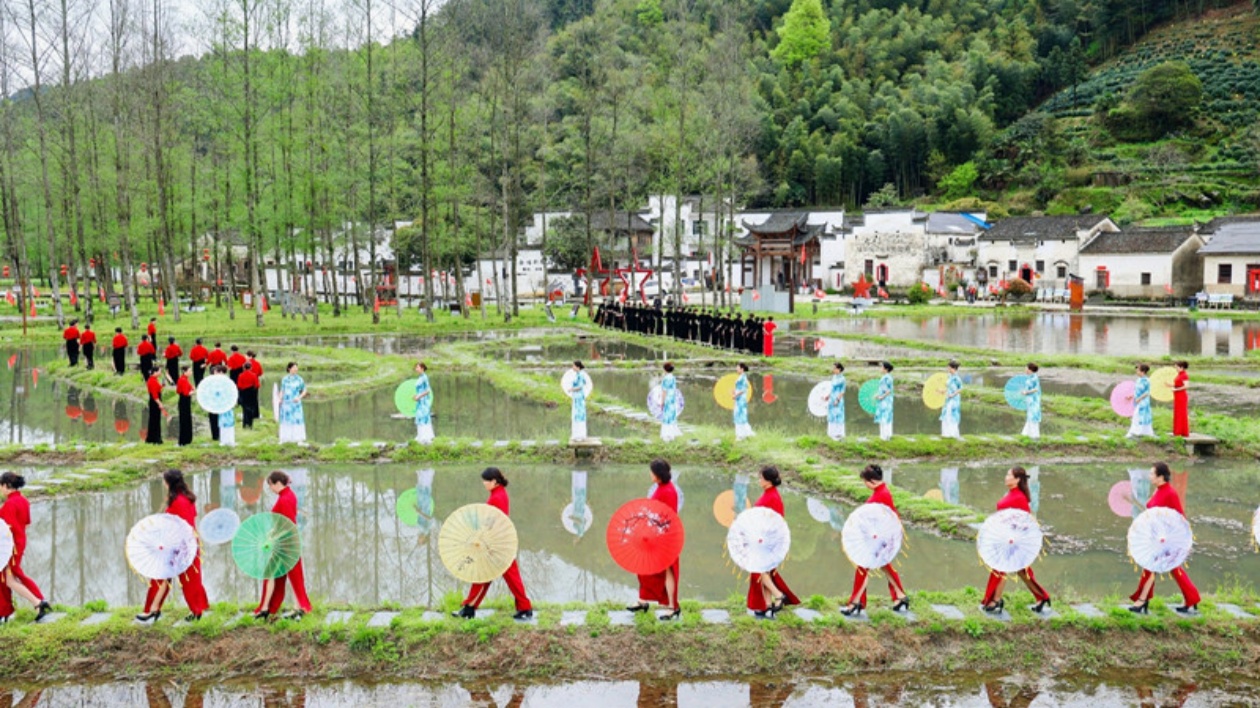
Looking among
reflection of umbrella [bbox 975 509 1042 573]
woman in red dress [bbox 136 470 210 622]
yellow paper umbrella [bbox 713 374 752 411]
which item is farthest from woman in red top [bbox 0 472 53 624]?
yellow paper umbrella [bbox 713 374 752 411]

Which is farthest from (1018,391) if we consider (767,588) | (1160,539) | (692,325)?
(692,325)

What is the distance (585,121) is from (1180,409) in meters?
33.7

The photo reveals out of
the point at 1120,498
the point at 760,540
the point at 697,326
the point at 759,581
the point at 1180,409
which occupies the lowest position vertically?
the point at 1120,498

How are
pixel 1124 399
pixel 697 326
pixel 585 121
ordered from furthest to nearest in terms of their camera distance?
pixel 585 121, pixel 697 326, pixel 1124 399

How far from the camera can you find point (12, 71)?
36.3 metres

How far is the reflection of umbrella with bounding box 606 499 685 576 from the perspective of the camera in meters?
8.14

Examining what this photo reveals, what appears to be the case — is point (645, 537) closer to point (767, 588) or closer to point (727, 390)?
point (767, 588)

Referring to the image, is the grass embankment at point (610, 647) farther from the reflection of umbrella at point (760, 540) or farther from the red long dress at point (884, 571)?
the reflection of umbrella at point (760, 540)

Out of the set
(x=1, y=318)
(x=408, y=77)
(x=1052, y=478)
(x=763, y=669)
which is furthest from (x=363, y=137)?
(x=763, y=669)

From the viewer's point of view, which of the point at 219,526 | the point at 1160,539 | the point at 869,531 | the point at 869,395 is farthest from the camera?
the point at 869,395

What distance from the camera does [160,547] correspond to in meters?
8.01

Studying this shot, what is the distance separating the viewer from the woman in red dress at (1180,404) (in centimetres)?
1547

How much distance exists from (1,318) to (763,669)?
46469mm

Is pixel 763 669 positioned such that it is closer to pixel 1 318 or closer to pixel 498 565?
pixel 498 565
